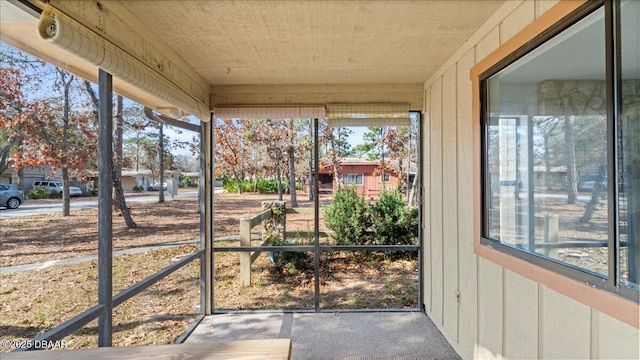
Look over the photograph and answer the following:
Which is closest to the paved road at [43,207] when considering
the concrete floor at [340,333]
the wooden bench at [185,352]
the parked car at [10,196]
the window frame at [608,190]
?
the parked car at [10,196]

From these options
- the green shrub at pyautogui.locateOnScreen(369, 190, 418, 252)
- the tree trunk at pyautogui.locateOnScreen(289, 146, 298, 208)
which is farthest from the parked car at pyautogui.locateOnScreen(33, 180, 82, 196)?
the green shrub at pyautogui.locateOnScreen(369, 190, 418, 252)

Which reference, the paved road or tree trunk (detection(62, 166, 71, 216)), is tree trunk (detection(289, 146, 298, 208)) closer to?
the paved road

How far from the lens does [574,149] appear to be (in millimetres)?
1369

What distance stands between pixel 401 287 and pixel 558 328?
7.22 feet

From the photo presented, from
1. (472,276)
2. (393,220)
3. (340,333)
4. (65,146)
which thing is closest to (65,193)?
(65,146)

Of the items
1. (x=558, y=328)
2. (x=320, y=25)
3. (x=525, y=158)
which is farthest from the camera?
(x=320, y=25)

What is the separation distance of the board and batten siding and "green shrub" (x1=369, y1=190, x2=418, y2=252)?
23 cm

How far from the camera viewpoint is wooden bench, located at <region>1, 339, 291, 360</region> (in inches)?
32.6

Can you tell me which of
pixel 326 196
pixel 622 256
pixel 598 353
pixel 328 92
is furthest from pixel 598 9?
pixel 326 196

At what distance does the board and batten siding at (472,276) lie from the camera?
4.41 feet

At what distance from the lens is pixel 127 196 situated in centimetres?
208

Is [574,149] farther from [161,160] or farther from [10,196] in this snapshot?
[161,160]

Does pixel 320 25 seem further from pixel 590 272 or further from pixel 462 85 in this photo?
pixel 590 272

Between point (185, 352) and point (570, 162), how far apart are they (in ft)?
5.64
